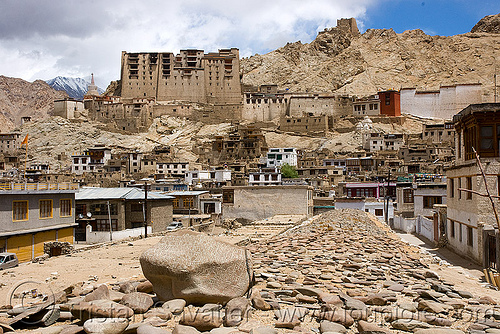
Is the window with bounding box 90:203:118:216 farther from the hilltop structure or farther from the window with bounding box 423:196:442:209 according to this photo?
the hilltop structure

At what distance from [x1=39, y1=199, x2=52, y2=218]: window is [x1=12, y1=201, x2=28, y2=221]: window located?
859 millimetres

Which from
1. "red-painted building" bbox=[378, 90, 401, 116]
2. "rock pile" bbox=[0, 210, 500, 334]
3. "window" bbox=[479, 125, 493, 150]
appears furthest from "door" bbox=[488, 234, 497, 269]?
"red-painted building" bbox=[378, 90, 401, 116]

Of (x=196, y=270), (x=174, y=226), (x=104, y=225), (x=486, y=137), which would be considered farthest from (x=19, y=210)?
(x=486, y=137)

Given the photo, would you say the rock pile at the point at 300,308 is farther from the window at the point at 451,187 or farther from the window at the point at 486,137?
the window at the point at 451,187

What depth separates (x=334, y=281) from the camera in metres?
8.05

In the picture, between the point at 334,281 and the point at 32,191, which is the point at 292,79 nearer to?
the point at 32,191

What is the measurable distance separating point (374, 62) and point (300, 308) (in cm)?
12917

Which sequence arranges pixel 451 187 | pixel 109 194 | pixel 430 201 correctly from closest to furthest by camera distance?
pixel 451 187
pixel 109 194
pixel 430 201

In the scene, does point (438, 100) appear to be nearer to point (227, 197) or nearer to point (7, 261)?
point (227, 197)

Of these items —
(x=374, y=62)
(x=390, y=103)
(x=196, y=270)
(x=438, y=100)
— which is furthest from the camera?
(x=374, y=62)

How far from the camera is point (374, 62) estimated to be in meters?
128

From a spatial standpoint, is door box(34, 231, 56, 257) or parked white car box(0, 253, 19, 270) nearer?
parked white car box(0, 253, 19, 270)

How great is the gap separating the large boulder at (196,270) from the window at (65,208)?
1638 cm

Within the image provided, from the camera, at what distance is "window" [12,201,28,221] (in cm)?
1905
